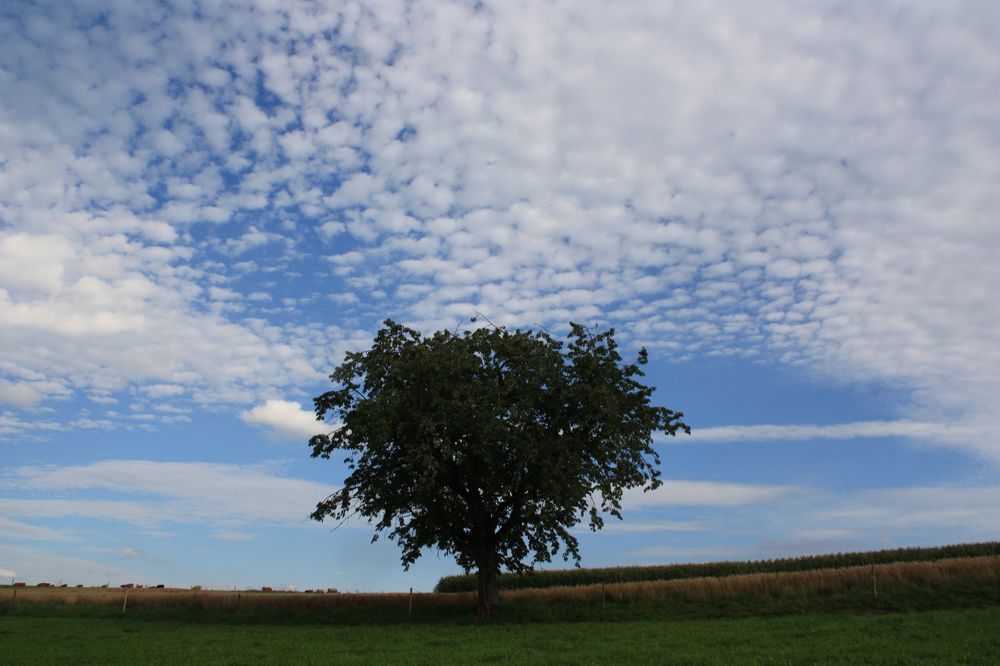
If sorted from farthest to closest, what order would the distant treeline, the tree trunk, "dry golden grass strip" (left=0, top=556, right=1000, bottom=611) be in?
the distant treeline, the tree trunk, "dry golden grass strip" (left=0, top=556, right=1000, bottom=611)

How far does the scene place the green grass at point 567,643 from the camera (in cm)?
2192

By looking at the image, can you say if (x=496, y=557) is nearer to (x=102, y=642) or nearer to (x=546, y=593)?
(x=546, y=593)

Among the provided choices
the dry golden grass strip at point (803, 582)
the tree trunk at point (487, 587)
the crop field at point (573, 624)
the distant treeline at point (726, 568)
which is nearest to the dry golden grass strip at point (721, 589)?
the dry golden grass strip at point (803, 582)

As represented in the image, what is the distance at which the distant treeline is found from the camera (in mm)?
61312

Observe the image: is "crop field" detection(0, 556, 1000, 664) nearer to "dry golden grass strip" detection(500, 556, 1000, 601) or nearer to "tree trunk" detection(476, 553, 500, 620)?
"dry golden grass strip" detection(500, 556, 1000, 601)

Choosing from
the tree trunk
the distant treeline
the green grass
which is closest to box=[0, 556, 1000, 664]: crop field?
the green grass

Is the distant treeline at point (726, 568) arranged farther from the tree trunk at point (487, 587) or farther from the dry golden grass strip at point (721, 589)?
the tree trunk at point (487, 587)

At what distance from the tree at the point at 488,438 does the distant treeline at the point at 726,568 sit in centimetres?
2323

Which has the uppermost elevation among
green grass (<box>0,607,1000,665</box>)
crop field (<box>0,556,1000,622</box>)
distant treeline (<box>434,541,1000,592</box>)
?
distant treeline (<box>434,541,1000,592</box>)

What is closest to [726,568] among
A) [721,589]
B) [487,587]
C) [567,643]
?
[721,589]

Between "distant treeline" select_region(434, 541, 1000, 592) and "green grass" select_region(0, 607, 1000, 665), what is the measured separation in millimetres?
29803

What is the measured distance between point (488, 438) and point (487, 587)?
8666 mm

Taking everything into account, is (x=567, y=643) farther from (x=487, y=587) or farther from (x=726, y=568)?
(x=726, y=568)

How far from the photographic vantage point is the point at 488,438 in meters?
37.1
